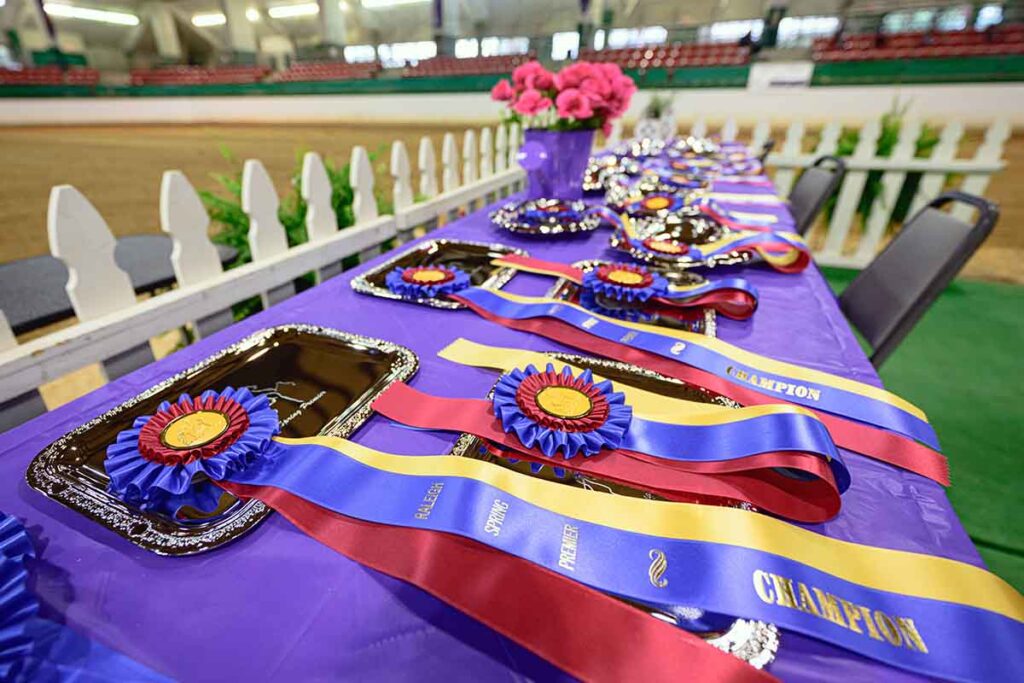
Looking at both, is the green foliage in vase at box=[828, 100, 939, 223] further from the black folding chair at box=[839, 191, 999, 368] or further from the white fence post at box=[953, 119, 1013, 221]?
the black folding chair at box=[839, 191, 999, 368]

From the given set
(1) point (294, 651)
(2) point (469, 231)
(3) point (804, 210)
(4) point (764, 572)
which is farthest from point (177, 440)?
(3) point (804, 210)

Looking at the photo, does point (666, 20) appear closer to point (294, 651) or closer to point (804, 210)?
point (804, 210)

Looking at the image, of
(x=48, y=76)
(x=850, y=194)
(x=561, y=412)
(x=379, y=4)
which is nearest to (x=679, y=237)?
(x=561, y=412)

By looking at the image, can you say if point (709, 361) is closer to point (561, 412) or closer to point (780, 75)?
point (561, 412)

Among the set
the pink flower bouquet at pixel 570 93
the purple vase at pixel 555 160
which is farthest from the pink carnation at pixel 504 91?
the purple vase at pixel 555 160

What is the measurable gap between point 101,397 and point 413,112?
→ 12.0 metres

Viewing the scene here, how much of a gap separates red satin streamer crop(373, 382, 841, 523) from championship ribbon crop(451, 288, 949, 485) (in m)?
0.12

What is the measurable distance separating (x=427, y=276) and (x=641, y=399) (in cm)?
43

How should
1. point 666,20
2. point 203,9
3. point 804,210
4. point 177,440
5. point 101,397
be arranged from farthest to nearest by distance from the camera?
point 203,9 < point 666,20 < point 804,210 < point 101,397 < point 177,440

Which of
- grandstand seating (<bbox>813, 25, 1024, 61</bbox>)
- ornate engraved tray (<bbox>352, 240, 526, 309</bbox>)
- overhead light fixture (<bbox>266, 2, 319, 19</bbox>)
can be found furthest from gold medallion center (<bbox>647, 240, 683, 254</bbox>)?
overhead light fixture (<bbox>266, 2, 319, 19</bbox>)

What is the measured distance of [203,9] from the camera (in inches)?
614

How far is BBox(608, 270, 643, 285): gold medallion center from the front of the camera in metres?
0.72

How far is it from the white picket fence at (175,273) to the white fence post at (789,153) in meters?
3.25

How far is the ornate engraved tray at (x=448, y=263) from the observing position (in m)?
0.77
